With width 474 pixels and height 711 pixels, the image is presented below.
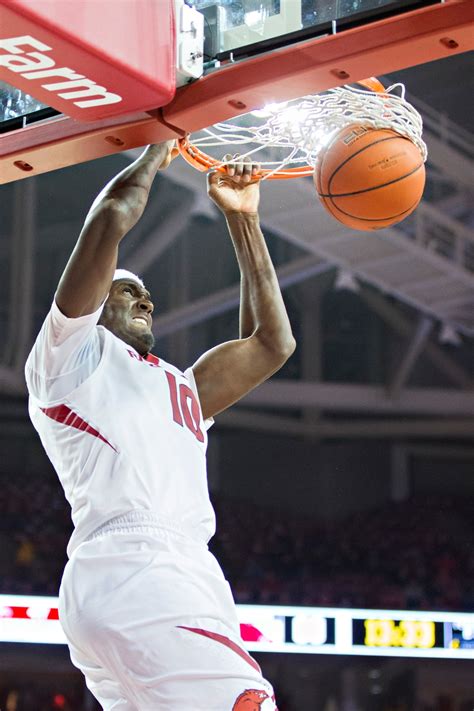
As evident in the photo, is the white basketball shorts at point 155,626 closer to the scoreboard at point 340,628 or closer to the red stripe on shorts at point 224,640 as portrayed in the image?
the red stripe on shorts at point 224,640

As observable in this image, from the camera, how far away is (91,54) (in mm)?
1908

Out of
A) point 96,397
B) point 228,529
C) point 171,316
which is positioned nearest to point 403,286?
point 171,316

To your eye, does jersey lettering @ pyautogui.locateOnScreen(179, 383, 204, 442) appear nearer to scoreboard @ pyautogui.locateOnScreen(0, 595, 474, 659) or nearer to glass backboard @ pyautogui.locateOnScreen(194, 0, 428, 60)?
glass backboard @ pyautogui.locateOnScreen(194, 0, 428, 60)

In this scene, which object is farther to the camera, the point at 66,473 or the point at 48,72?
the point at 66,473

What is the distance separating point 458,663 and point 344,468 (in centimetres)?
175

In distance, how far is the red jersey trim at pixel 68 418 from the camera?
7.88 feet

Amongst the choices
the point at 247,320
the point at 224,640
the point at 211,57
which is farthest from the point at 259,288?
the point at 224,640

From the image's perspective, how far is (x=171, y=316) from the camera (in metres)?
8.14

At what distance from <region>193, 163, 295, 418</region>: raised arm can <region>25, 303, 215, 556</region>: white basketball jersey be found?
0.42m

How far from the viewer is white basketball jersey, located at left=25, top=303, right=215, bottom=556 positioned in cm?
234

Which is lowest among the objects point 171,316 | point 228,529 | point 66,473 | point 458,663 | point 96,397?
point 458,663

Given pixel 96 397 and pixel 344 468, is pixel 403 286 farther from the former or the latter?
pixel 96 397

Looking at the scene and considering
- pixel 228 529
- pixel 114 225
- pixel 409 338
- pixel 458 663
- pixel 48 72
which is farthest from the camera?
pixel 409 338

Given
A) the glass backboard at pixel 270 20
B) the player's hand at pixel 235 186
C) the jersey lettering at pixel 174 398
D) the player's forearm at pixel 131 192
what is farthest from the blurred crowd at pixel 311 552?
the glass backboard at pixel 270 20
